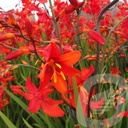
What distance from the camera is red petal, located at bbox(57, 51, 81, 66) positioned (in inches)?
24.6

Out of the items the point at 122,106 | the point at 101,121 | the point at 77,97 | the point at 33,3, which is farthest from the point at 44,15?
the point at 77,97

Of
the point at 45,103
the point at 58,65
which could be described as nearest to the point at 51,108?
the point at 45,103

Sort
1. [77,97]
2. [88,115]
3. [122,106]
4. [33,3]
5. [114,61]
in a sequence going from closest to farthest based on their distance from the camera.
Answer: [77,97], [88,115], [122,106], [33,3], [114,61]

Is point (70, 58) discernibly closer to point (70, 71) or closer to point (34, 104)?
point (70, 71)

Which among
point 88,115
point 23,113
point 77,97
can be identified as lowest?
point 23,113

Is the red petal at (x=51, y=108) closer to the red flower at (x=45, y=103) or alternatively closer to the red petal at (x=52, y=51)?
the red flower at (x=45, y=103)

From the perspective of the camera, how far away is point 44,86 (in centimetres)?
65

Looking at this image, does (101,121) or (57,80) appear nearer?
(57,80)

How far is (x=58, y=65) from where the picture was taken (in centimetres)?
65

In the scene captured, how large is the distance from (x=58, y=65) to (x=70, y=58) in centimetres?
4

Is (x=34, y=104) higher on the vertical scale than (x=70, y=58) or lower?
lower

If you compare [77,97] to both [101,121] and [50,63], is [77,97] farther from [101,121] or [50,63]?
[101,121]

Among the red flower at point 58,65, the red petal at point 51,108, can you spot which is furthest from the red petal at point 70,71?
the red petal at point 51,108

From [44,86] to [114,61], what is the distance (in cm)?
171
